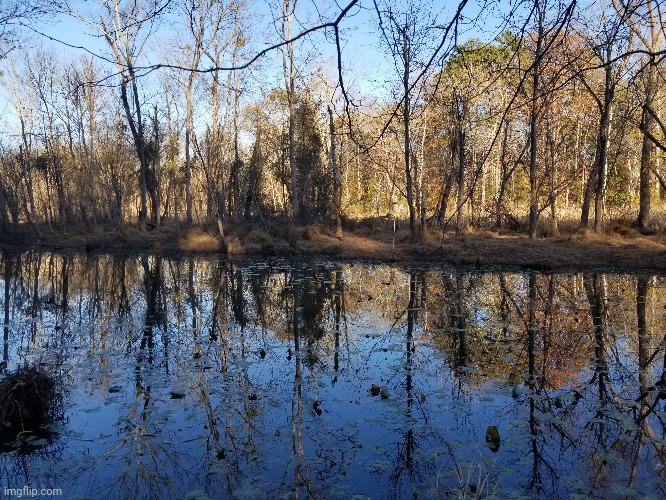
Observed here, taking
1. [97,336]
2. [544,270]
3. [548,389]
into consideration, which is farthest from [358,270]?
[548,389]

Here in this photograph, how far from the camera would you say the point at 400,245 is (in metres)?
20.1

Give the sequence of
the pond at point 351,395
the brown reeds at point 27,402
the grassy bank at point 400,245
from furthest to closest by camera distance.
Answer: the grassy bank at point 400,245 < the brown reeds at point 27,402 < the pond at point 351,395

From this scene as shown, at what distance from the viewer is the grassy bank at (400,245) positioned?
624 inches

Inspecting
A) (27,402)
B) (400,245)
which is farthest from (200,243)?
(27,402)

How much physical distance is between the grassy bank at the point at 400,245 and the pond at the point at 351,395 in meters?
3.26

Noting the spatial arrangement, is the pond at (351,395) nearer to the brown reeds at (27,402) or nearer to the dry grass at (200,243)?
the brown reeds at (27,402)

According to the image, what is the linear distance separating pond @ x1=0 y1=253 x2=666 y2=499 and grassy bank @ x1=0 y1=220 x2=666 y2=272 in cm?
326

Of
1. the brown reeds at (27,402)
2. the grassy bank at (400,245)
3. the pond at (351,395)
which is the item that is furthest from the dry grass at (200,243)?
the brown reeds at (27,402)

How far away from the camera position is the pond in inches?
165

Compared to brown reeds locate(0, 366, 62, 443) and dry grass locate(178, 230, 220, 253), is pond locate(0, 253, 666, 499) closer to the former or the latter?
brown reeds locate(0, 366, 62, 443)

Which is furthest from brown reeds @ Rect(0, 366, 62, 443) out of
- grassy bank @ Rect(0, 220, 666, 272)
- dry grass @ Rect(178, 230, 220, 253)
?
dry grass @ Rect(178, 230, 220, 253)

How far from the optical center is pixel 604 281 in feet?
44.0

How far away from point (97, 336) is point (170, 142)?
1425 inches

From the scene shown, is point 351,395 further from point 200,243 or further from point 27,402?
point 200,243
